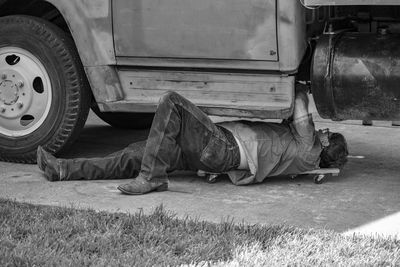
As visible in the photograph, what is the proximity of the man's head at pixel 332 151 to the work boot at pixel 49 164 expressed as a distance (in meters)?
1.80

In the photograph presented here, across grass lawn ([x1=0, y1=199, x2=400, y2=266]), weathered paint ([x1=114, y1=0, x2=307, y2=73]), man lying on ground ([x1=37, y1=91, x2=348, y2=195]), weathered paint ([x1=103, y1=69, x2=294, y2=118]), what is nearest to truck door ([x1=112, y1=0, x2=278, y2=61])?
weathered paint ([x1=114, y1=0, x2=307, y2=73])

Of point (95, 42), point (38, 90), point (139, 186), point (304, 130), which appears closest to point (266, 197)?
point (304, 130)

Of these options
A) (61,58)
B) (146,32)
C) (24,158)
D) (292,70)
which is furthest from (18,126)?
(292,70)

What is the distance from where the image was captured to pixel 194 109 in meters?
5.39

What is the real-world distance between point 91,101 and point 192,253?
2.44 metres

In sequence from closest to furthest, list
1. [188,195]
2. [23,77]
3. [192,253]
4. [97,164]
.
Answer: [192,253] → [188,195] → [97,164] → [23,77]

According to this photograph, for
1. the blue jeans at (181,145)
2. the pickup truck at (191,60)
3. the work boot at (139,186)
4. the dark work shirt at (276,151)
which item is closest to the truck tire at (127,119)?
the pickup truck at (191,60)

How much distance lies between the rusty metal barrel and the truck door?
1.20 ft

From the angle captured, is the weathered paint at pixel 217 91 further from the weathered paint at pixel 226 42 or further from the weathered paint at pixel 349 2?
the weathered paint at pixel 349 2

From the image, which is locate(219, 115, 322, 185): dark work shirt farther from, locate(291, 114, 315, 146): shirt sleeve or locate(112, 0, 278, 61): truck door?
locate(112, 0, 278, 61): truck door

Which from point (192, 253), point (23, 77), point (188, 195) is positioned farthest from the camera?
point (23, 77)

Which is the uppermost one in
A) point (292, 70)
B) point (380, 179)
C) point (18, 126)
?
point (292, 70)

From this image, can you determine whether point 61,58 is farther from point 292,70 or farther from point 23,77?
point 292,70

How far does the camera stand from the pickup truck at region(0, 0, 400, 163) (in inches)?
211
